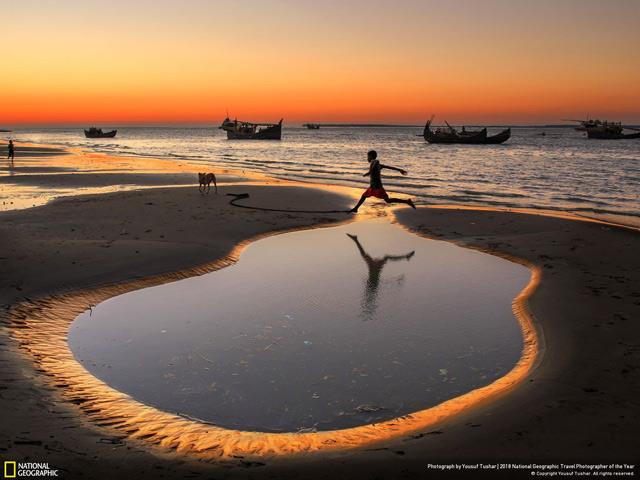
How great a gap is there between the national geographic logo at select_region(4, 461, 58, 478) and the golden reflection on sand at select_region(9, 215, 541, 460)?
2.03ft

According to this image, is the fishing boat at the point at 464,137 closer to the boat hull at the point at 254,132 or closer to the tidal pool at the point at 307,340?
the boat hull at the point at 254,132

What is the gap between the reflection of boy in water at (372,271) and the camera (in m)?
6.96

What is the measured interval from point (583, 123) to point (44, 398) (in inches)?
5143

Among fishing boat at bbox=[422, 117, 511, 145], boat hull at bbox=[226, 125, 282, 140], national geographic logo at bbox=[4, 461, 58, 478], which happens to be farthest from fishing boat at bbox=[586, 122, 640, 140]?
national geographic logo at bbox=[4, 461, 58, 478]

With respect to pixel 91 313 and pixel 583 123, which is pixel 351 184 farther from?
pixel 583 123

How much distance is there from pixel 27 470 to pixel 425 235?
1027 centimetres

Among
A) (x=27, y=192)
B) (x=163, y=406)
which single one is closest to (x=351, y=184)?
(x=27, y=192)

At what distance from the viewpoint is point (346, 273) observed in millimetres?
8562

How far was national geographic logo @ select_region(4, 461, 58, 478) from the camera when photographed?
3139 mm

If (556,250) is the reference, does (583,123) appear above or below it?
above

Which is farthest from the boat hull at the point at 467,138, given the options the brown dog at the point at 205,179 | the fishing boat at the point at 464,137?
the brown dog at the point at 205,179

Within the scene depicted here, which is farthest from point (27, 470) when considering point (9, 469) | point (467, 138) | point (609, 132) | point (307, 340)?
point (609, 132)

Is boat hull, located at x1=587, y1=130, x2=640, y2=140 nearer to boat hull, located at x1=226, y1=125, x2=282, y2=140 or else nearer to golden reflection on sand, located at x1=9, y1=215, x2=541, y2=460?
boat hull, located at x1=226, y1=125, x2=282, y2=140

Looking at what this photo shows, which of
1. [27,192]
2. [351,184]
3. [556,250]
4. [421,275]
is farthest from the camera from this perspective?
[351,184]
